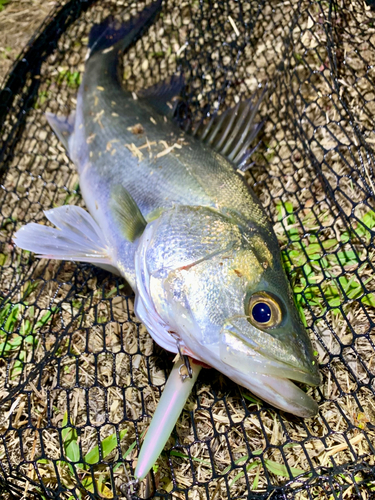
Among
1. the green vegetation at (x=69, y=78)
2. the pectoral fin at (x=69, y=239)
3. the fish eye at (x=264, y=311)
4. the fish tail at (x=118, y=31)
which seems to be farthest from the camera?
the green vegetation at (x=69, y=78)

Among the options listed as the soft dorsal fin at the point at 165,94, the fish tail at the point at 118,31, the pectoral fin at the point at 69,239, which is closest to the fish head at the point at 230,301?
the pectoral fin at the point at 69,239

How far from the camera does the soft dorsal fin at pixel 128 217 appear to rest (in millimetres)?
2416

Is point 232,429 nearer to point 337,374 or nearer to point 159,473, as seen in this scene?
point 159,473

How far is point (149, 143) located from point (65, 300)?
113 centimetres

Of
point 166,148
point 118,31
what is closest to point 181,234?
point 166,148

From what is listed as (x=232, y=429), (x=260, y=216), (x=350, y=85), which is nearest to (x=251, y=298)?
(x=260, y=216)

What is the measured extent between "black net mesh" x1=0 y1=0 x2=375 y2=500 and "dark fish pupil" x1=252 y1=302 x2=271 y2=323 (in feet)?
1.83

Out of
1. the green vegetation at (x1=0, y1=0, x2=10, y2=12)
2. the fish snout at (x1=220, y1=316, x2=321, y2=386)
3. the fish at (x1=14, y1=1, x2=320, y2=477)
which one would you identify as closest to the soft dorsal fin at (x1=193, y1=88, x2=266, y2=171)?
the fish at (x1=14, y1=1, x2=320, y2=477)

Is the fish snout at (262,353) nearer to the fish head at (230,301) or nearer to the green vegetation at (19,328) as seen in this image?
the fish head at (230,301)

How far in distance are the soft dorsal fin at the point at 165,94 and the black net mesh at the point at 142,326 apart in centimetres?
20

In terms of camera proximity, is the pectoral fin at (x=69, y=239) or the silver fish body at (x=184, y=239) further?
the pectoral fin at (x=69, y=239)

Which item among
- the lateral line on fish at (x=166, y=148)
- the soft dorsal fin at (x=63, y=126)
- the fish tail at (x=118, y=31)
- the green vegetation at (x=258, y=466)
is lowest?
the green vegetation at (x=258, y=466)

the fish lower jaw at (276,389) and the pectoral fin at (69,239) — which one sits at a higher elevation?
the fish lower jaw at (276,389)

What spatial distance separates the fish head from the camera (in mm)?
1869
